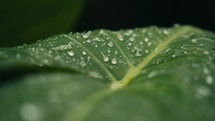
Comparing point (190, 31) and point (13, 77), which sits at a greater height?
point (13, 77)

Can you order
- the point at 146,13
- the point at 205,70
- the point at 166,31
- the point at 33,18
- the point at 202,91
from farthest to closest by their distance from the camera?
the point at 146,13 → the point at 33,18 → the point at 166,31 → the point at 205,70 → the point at 202,91

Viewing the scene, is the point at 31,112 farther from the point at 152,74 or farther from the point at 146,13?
the point at 146,13

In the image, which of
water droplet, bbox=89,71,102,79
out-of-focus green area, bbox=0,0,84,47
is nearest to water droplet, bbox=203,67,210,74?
water droplet, bbox=89,71,102,79

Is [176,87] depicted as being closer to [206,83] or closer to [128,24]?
[206,83]

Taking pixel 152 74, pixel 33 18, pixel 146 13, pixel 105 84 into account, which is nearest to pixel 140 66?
pixel 152 74

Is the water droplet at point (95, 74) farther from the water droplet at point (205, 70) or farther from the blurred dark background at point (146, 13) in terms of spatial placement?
the blurred dark background at point (146, 13)

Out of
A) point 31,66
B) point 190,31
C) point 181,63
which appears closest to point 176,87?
point 181,63

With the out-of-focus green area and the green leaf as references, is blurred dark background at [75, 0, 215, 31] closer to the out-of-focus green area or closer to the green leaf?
the out-of-focus green area
